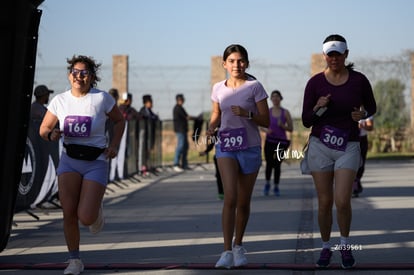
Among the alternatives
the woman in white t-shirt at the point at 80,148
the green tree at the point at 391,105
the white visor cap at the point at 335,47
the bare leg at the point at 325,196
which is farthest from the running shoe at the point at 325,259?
the green tree at the point at 391,105

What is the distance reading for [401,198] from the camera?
54.5 feet

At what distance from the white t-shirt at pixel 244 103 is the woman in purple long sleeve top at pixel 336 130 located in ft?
1.53

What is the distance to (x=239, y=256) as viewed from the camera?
9.20m

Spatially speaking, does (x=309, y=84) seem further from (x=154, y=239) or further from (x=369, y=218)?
(x=369, y=218)

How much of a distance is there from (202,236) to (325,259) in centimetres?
287

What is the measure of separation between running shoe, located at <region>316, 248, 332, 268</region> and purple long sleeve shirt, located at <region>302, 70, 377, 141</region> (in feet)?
3.18

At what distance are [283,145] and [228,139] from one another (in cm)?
849


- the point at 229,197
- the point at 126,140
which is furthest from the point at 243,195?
the point at 126,140

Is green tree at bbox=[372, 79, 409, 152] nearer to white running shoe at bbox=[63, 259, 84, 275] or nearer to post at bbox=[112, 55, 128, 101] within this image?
post at bbox=[112, 55, 128, 101]

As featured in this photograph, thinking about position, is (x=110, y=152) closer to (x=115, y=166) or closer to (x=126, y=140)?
(x=115, y=166)

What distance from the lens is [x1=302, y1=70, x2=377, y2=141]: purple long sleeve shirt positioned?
29.7 feet

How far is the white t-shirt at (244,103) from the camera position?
9359 millimetres

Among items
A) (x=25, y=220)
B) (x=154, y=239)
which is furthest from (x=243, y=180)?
(x=25, y=220)

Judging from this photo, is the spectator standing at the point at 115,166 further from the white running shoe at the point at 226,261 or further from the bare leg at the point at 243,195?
the white running shoe at the point at 226,261
